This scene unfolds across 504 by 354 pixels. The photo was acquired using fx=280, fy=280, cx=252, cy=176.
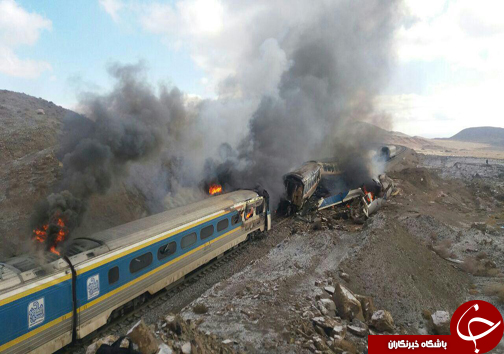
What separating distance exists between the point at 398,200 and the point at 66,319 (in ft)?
81.4

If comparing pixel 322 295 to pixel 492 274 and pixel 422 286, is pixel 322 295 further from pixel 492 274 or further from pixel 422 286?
pixel 492 274

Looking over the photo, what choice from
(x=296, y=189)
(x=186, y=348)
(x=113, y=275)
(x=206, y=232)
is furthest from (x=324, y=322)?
(x=296, y=189)

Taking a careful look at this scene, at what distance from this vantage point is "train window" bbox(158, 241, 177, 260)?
386 inches

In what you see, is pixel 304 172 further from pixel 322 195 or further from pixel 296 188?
pixel 322 195

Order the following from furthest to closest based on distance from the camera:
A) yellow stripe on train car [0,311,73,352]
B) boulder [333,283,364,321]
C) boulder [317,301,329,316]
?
boulder [317,301,329,316], boulder [333,283,364,321], yellow stripe on train car [0,311,73,352]

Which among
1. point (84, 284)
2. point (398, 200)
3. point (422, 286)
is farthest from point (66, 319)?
point (398, 200)

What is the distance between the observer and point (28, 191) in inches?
745

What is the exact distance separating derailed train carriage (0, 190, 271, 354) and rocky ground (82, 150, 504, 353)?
1.41 meters

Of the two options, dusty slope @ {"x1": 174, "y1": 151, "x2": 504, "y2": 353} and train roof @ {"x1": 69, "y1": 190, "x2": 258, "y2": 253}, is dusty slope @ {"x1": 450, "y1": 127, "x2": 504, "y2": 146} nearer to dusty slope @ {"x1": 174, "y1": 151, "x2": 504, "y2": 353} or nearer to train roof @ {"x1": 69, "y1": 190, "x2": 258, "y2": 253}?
dusty slope @ {"x1": 174, "y1": 151, "x2": 504, "y2": 353}

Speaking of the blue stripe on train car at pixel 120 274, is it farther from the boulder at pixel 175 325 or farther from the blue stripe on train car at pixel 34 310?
the boulder at pixel 175 325

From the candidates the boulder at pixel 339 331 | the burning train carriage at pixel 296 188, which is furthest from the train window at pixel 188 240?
the burning train carriage at pixel 296 188

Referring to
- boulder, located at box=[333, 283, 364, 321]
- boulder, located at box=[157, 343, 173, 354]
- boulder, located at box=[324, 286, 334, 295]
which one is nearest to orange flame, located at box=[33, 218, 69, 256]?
boulder, located at box=[157, 343, 173, 354]

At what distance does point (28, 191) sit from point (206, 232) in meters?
15.0

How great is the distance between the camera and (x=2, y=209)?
1745 centimetres
